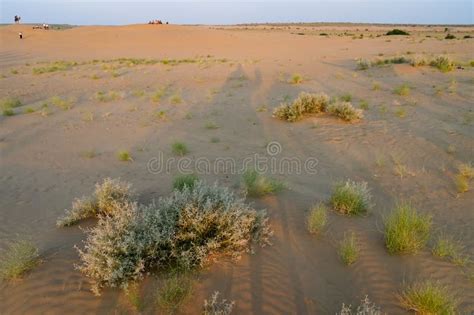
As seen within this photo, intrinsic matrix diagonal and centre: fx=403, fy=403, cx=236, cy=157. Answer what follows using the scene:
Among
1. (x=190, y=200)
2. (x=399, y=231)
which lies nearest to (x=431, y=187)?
(x=399, y=231)

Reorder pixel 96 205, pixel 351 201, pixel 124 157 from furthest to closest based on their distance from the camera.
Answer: pixel 124 157, pixel 96 205, pixel 351 201

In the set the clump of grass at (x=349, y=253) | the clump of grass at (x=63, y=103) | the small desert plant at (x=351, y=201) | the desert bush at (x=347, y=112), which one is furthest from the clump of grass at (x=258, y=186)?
the clump of grass at (x=63, y=103)

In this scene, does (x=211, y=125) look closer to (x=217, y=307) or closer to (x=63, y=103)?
(x=63, y=103)

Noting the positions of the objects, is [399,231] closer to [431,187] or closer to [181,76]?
[431,187]

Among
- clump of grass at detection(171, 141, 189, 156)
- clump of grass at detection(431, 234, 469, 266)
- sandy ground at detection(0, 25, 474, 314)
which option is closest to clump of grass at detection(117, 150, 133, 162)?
sandy ground at detection(0, 25, 474, 314)

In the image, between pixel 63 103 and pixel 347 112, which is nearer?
pixel 347 112

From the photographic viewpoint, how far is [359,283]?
4301 mm

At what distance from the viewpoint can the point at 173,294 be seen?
13.0 ft

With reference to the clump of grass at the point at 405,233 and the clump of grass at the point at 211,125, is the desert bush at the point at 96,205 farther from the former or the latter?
the clump of grass at the point at 211,125

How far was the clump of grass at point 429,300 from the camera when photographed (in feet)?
12.0

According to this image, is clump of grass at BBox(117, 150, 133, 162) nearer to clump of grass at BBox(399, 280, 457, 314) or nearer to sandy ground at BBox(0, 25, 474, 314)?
sandy ground at BBox(0, 25, 474, 314)

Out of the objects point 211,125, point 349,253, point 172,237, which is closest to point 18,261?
point 172,237

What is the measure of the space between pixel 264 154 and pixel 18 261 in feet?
17.8
